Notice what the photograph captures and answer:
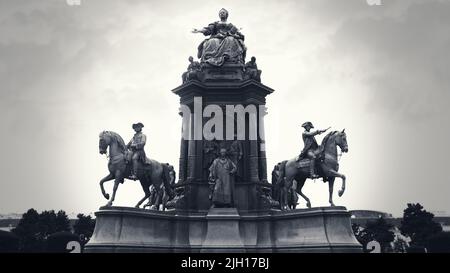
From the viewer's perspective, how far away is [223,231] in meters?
16.1

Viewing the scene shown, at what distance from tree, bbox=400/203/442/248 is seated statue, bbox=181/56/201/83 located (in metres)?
47.1

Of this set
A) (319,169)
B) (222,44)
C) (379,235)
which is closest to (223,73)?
(222,44)

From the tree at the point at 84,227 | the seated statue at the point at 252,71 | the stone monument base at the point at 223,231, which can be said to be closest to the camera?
the stone monument base at the point at 223,231

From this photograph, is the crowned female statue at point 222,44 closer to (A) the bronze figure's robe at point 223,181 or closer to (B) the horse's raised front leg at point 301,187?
(A) the bronze figure's robe at point 223,181

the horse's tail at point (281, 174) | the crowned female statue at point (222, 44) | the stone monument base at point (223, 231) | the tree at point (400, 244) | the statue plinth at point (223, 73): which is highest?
the crowned female statue at point (222, 44)

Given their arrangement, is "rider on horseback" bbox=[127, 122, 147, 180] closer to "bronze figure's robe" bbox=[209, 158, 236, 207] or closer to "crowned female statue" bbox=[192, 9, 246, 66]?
"bronze figure's robe" bbox=[209, 158, 236, 207]

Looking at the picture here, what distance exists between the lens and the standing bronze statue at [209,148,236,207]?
16719 mm

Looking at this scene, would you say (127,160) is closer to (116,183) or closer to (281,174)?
(116,183)

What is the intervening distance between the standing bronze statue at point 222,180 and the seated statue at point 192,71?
3.80 meters

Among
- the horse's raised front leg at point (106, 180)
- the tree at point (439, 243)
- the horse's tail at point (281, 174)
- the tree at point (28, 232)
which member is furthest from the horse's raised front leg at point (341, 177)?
the tree at point (28, 232)

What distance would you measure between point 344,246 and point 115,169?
8767 mm

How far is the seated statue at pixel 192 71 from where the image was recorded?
18969 mm
